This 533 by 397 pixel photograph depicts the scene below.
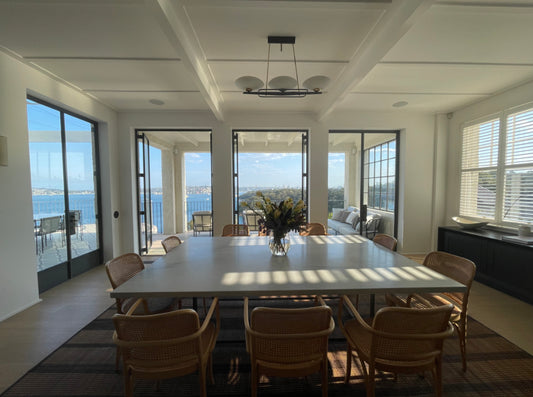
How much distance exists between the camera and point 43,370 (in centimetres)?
181

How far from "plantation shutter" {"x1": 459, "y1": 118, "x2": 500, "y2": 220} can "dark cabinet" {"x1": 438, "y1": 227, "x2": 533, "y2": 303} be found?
21.0 inches

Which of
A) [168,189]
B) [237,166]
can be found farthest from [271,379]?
[168,189]

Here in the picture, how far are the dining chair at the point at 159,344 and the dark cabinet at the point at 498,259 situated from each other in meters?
3.81

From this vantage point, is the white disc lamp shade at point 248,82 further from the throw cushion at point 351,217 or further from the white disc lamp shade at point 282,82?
the throw cushion at point 351,217

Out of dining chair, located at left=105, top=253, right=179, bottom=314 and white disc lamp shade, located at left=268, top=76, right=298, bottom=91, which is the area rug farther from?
white disc lamp shade, located at left=268, top=76, right=298, bottom=91

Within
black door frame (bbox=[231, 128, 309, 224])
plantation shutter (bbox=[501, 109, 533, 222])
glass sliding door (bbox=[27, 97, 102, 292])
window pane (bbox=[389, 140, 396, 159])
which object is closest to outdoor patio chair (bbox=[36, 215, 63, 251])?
glass sliding door (bbox=[27, 97, 102, 292])

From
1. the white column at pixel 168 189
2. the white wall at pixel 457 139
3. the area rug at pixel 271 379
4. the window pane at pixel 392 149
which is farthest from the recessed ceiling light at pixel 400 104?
the white column at pixel 168 189

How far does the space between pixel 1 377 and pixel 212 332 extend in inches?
67.3

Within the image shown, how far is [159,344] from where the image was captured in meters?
1.14

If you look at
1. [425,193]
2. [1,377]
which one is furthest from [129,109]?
[425,193]

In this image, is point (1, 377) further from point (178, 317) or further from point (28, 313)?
point (178, 317)

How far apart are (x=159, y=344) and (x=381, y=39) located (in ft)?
9.62

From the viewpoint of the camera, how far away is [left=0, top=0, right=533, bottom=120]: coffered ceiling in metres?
1.89

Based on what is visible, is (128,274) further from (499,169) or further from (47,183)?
(499,169)
